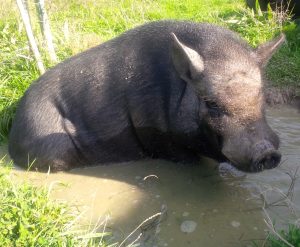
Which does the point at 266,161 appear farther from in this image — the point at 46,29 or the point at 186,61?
the point at 46,29

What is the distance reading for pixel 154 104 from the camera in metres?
4.54

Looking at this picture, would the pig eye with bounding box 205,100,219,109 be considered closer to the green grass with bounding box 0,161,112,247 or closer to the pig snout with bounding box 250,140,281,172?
the pig snout with bounding box 250,140,281,172

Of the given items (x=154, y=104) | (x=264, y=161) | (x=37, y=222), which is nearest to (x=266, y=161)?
(x=264, y=161)

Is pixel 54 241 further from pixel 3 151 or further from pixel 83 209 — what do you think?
pixel 3 151

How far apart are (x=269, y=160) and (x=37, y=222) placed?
5.88 feet

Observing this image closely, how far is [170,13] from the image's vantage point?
10.8m

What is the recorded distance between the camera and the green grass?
128 inches

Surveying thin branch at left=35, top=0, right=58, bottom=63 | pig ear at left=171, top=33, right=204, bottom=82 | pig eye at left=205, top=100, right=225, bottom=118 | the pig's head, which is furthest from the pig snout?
thin branch at left=35, top=0, right=58, bottom=63

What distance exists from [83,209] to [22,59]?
323 centimetres

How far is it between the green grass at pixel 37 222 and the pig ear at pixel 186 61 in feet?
4.89

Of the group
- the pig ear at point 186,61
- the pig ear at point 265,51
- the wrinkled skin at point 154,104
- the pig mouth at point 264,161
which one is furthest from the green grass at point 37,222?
the pig ear at point 265,51

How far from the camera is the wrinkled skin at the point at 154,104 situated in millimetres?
3701

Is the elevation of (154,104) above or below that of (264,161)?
above

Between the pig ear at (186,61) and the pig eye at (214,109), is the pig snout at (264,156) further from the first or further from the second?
the pig ear at (186,61)
